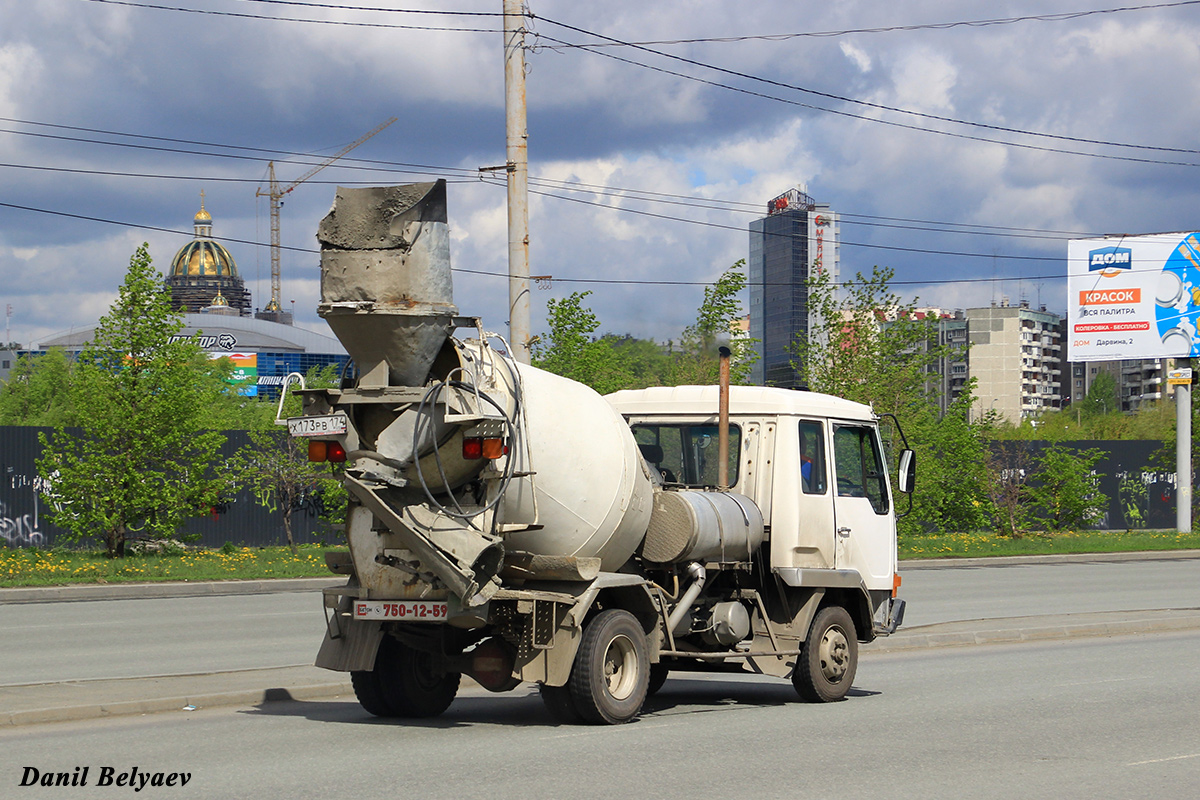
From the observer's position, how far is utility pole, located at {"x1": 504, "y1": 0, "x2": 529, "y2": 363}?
19.2 meters

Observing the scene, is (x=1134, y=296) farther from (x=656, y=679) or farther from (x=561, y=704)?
(x=561, y=704)

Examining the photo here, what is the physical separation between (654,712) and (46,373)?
66.7m

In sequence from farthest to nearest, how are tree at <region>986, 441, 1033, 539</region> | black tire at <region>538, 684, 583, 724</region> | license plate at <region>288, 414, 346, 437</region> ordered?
1. tree at <region>986, 441, 1033, 539</region>
2. black tire at <region>538, 684, 583, 724</region>
3. license plate at <region>288, 414, 346, 437</region>

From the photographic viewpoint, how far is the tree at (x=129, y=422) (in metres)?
26.4

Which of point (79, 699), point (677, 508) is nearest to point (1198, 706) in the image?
point (677, 508)

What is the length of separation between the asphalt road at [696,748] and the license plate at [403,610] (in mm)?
823

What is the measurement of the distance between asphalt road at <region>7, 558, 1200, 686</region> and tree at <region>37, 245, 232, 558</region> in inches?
250

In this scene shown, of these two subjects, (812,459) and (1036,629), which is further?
(1036,629)

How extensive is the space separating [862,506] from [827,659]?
57.4 inches

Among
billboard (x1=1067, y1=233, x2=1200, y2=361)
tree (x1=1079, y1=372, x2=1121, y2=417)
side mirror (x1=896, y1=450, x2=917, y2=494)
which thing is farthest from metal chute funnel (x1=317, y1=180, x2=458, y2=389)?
tree (x1=1079, y1=372, x2=1121, y2=417)

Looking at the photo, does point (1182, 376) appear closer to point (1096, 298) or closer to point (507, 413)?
point (1096, 298)

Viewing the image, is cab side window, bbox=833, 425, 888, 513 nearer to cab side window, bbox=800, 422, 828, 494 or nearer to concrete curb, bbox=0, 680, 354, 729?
cab side window, bbox=800, 422, 828, 494

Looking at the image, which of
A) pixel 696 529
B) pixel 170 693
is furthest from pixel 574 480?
pixel 170 693

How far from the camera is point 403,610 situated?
28.6 ft
